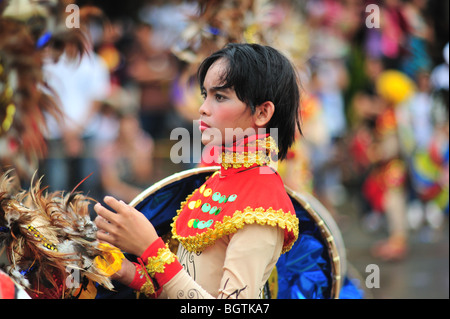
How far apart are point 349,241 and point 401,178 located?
1.11m

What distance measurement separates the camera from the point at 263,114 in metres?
1.56

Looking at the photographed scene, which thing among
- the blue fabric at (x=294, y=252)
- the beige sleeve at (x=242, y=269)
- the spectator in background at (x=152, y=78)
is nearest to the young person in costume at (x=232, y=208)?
the beige sleeve at (x=242, y=269)

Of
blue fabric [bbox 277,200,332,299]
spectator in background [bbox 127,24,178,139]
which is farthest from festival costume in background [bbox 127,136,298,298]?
spectator in background [bbox 127,24,178,139]

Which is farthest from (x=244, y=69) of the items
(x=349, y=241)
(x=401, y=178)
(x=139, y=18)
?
(x=139, y=18)

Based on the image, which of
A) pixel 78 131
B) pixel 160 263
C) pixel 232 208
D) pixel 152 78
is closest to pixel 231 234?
pixel 232 208

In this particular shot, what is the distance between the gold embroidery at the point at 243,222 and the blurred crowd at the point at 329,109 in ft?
5.32

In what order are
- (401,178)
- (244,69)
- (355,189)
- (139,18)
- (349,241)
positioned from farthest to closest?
(139,18), (355,189), (349,241), (401,178), (244,69)

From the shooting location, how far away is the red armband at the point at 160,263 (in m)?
1.42

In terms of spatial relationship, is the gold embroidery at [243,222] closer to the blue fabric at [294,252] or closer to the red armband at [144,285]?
the red armband at [144,285]

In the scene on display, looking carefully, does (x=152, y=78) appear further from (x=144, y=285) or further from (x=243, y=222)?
(x=243, y=222)

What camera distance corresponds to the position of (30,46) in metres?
2.78

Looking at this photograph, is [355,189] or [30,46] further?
[355,189]
